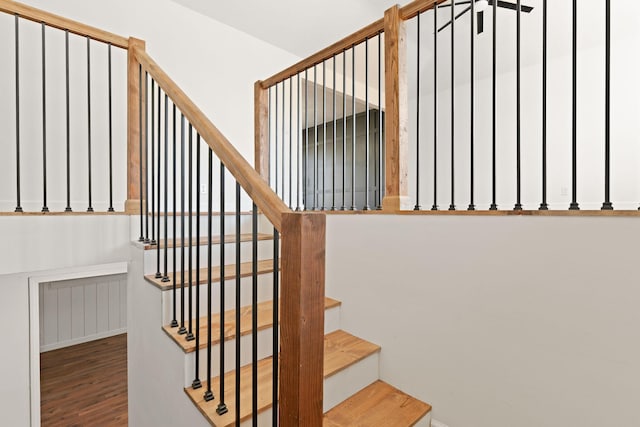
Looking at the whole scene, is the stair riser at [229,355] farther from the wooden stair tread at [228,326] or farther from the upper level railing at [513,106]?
the upper level railing at [513,106]

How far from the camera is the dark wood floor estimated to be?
3.24 m

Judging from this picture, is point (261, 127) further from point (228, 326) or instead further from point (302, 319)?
point (302, 319)

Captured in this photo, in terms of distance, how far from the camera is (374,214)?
1.75 m

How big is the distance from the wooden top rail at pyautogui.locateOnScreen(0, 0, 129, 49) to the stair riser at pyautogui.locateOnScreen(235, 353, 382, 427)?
213 centimetres

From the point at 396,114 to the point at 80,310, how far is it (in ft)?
17.4

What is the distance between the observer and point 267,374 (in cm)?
142

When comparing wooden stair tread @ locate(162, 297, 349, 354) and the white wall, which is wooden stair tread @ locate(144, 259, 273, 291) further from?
the white wall

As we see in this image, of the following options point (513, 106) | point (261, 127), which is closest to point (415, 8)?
point (261, 127)

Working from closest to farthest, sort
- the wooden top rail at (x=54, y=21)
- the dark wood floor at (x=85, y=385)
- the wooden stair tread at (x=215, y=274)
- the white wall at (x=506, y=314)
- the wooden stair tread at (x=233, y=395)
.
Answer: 1. the white wall at (x=506, y=314)
2. the wooden stair tread at (x=233, y=395)
3. the wooden stair tread at (x=215, y=274)
4. the wooden top rail at (x=54, y=21)
5. the dark wood floor at (x=85, y=385)

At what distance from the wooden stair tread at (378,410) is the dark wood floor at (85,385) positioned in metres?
2.82

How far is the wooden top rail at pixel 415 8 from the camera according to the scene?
1.54 m

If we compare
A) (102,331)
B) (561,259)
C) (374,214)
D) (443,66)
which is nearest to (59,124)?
(374,214)

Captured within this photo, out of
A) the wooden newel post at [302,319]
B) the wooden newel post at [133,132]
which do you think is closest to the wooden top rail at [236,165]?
the wooden newel post at [302,319]

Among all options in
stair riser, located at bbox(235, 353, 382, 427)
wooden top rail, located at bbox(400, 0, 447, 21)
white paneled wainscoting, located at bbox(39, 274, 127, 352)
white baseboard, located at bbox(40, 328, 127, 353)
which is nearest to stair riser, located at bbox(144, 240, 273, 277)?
stair riser, located at bbox(235, 353, 382, 427)
